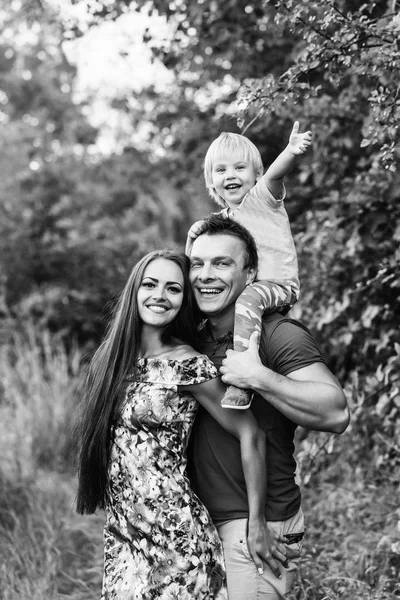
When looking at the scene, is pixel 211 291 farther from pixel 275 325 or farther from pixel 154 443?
pixel 154 443

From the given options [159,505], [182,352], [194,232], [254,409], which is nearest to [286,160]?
[194,232]

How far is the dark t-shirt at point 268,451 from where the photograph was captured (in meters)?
2.71

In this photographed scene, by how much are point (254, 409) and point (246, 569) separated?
1.78ft

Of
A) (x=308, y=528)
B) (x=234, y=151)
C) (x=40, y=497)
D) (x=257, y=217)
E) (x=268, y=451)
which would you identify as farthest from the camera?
(x=40, y=497)

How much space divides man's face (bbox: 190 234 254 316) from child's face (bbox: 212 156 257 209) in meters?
0.47

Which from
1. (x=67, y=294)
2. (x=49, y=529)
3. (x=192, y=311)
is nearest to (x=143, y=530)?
(x=192, y=311)

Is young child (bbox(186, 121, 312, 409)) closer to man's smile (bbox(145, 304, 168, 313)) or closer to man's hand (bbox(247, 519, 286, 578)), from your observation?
man's smile (bbox(145, 304, 168, 313))

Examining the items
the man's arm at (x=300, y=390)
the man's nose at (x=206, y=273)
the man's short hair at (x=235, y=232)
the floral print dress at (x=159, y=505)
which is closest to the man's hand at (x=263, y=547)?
the floral print dress at (x=159, y=505)

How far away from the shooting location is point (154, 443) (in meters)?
2.71

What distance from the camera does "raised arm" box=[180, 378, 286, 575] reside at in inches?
102

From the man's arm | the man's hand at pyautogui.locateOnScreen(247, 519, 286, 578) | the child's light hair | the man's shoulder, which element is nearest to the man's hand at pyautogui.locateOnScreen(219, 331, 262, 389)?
the man's arm

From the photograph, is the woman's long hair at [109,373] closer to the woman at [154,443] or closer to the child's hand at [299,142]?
the woman at [154,443]

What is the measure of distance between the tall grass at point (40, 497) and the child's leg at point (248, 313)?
5.61ft

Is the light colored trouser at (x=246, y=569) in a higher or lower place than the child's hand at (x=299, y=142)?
lower
